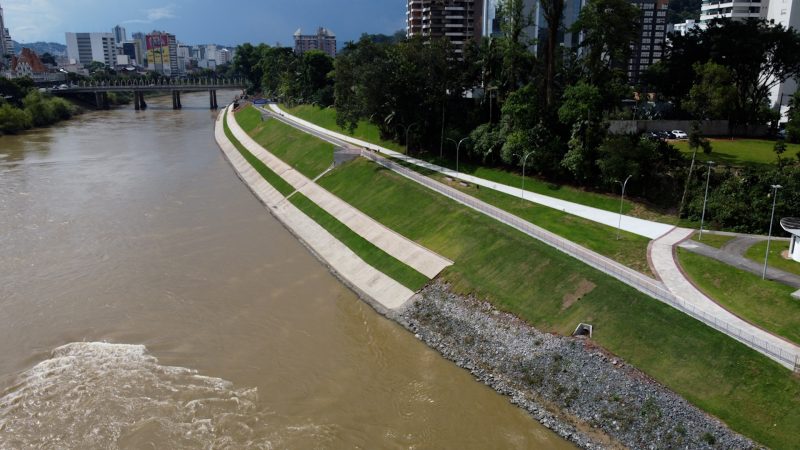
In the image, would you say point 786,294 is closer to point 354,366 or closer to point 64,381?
point 354,366

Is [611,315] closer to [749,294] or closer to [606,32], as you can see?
[749,294]

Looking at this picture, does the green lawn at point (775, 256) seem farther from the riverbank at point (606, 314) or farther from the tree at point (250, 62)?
the tree at point (250, 62)

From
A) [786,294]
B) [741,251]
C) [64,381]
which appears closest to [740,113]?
[741,251]

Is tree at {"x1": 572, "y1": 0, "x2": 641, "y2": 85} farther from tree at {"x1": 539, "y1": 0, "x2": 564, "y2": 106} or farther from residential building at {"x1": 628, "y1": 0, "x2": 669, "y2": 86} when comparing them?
residential building at {"x1": 628, "y1": 0, "x2": 669, "y2": 86}

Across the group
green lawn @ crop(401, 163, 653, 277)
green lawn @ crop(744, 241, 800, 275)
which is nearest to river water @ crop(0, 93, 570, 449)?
green lawn @ crop(401, 163, 653, 277)

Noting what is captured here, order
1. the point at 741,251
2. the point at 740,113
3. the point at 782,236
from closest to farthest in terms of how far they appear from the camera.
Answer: the point at 741,251 < the point at 782,236 < the point at 740,113
